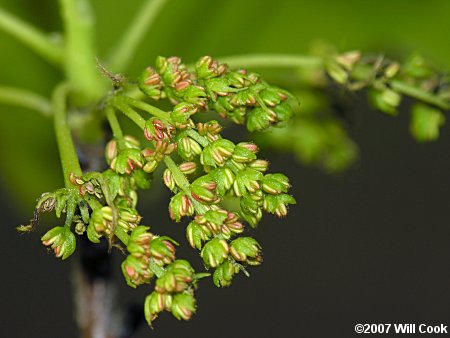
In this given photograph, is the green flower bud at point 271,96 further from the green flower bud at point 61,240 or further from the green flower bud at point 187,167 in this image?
the green flower bud at point 61,240

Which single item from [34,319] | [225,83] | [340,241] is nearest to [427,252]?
[340,241]

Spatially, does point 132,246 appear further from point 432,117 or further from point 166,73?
point 432,117

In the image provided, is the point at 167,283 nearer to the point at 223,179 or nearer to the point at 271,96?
the point at 223,179

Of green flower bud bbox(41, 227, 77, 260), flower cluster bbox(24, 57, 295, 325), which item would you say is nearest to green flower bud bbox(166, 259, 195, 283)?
flower cluster bbox(24, 57, 295, 325)

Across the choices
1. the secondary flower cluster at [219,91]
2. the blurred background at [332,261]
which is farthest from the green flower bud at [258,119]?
the blurred background at [332,261]

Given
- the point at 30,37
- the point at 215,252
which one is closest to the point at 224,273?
the point at 215,252

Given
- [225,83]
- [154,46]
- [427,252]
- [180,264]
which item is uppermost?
[427,252]
